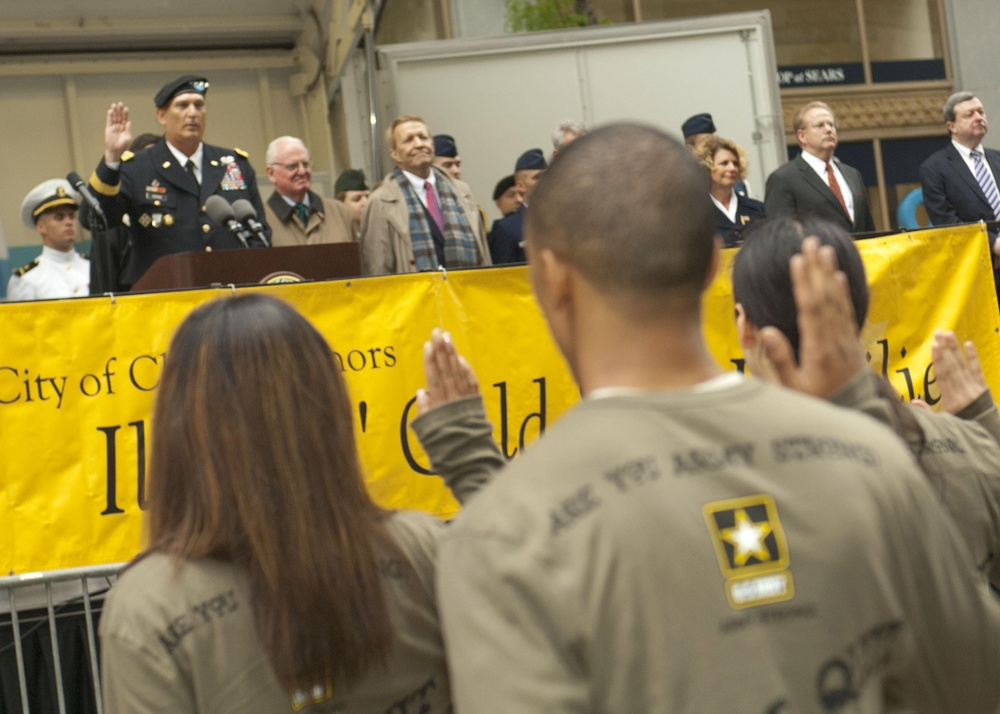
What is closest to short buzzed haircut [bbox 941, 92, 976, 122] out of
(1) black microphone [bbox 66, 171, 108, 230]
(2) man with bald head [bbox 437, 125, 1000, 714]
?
(1) black microphone [bbox 66, 171, 108, 230]

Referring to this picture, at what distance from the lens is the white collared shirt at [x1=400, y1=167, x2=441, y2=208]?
7754mm

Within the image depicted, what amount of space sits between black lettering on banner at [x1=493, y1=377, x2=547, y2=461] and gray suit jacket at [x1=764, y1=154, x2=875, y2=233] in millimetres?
2610

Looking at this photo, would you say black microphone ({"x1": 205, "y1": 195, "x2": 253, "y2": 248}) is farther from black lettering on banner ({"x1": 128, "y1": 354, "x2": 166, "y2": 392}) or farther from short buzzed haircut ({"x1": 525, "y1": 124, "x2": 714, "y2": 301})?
short buzzed haircut ({"x1": 525, "y1": 124, "x2": 714, "y2": 301})

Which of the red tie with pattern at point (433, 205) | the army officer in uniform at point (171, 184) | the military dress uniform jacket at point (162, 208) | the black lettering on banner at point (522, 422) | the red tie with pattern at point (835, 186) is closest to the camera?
the black lettering on banner at point (522, 422)

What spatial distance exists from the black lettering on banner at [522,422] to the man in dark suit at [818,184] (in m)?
2.66

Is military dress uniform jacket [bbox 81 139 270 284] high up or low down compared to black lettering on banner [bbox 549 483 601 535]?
up

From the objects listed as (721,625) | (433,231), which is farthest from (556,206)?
(433,231)

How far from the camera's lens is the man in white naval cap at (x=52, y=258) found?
8484 millimetres

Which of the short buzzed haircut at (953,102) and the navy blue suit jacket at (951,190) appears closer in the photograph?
the navy blue suit jacket at (951,190)

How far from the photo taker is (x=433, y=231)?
7.68 metres

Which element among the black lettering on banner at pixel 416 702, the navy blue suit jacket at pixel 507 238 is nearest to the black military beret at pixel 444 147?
the navy blue suit jacket at pixel 507 238

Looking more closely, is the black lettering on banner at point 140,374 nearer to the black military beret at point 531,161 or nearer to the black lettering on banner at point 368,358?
the black lettering on banner at point 368,358

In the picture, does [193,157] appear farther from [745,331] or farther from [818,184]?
[745,331]

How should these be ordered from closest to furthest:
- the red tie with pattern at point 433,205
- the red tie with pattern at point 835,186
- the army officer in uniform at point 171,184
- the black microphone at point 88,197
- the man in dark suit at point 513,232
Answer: the black microphone at point 88,197 → the army officer in uniform at point 171,184 → the red tie with pattern at point 433,205 → the red tie with pattern at point 835,186 → the man in dark suit at point 513,232
